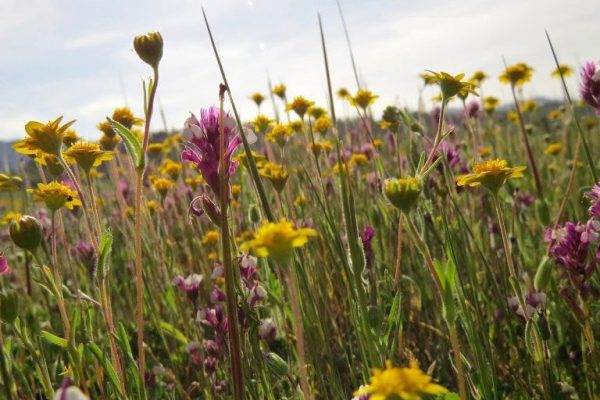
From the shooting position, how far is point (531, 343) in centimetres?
107

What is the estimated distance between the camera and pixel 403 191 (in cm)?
88

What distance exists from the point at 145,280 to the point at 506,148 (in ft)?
9.11

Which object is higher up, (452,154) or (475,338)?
(452,154)

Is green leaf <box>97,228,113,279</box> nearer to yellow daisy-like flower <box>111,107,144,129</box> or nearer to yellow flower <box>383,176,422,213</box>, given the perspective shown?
yellow flower <box>383,176,422,213</box>

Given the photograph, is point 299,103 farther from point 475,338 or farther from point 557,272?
point 475,338

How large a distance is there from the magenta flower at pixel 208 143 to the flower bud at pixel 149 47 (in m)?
0.13

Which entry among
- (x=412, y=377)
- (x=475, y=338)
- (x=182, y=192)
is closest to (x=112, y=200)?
(x=182, y=192)

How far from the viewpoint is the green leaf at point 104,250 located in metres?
0.96

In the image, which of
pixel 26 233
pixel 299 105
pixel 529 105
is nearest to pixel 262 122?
pixel 299 105

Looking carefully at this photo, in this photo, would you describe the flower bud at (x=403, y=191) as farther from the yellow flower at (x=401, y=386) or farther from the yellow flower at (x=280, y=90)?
the yellow flower at (x=280, y=90)

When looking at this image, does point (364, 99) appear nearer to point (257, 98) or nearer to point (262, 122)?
point (262, 122)

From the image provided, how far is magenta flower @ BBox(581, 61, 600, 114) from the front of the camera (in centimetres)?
160

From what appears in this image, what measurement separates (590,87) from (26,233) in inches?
63.1

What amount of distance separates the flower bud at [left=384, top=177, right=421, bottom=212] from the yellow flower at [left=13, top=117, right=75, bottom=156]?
66 centimetres
